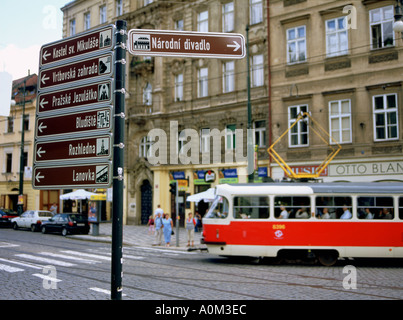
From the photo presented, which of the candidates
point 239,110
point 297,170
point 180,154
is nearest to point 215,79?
point 239,110

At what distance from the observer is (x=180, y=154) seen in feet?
112

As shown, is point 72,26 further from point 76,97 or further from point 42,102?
point 76,97

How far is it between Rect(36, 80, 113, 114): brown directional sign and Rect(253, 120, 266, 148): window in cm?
2529

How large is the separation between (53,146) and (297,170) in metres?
23.7

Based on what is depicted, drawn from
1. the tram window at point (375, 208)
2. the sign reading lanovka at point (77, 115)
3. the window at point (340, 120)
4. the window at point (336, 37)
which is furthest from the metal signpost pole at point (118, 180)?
the window at point (336, 37)

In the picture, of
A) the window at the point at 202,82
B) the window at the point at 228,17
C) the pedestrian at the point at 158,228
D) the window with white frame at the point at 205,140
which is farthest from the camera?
the window at the point at 202,82

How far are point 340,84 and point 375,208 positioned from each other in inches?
457

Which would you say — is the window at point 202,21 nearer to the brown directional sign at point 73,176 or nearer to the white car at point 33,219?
the white car at point 33,219

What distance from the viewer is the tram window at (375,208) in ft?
52.2

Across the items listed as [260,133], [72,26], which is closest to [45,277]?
[260,133]

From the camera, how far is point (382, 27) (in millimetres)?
24406

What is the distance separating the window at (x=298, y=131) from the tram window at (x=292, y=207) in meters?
11.3

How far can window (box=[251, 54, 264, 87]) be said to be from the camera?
29875 millimetres
